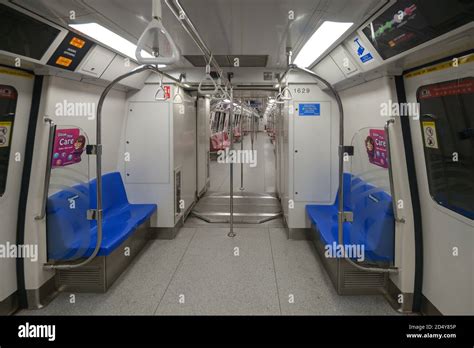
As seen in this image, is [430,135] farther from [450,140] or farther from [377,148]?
[377,148]

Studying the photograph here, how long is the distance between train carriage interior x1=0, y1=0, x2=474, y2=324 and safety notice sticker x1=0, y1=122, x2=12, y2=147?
16 mm

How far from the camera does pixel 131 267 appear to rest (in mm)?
3961

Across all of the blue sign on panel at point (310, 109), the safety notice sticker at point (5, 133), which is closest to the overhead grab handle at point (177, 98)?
the blue sign on panel at point (310, 109)

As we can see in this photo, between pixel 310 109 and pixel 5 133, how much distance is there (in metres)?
3.96

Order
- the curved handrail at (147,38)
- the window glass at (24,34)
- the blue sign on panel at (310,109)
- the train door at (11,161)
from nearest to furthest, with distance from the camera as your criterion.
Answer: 1. the curved handrail at (147,38)
2. the window glass at (24,34)
3. the train door at (11,161)
4. the blue sign on panel at (310,109)

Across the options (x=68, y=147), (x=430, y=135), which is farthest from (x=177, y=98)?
(x=430, y=135)

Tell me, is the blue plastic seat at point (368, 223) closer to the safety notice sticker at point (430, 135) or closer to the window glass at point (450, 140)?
the window glass at point (450, 140)

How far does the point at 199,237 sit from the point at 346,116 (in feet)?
10.1

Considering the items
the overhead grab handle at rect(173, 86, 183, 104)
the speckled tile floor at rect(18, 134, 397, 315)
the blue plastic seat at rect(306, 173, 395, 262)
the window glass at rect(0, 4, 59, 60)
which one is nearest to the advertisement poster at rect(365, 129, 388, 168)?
the blue plastic seat at rect(306, 173, 395, 262)

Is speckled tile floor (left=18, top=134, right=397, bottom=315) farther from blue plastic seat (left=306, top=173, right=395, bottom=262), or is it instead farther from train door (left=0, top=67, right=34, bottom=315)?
blue plastic seat (left=306, top=173, right=395, bottom=262)

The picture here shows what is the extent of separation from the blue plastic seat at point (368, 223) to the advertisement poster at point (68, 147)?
3.08m

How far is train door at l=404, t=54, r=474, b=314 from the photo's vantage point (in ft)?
7.46

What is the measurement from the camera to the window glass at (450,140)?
7.43 feet

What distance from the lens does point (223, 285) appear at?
3488 mm
